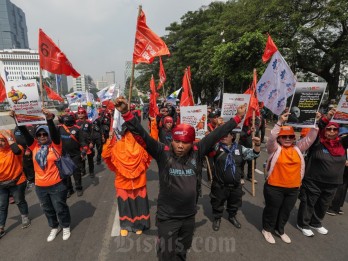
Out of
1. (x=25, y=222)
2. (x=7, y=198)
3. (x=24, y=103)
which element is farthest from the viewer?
(x=25, y=222)

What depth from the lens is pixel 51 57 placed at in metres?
3.91

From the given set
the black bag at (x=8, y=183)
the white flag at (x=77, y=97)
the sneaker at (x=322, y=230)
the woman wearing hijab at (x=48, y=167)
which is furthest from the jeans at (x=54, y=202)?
the white flag at (x=77, y=97)

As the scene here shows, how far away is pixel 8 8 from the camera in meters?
151

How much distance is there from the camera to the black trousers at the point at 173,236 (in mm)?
2381

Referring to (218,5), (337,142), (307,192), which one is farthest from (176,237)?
(218,5)

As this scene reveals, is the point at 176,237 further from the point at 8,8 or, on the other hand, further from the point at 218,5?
the point at 8,8

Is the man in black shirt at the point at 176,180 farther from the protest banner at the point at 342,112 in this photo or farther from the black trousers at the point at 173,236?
the protest banner at the point at 342,112

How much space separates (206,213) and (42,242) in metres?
2.84

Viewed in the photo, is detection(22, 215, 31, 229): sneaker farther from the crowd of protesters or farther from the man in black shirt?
the man in black shirt

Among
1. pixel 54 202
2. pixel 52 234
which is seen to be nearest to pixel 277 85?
pixel 54 202

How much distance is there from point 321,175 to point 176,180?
256 centimetres

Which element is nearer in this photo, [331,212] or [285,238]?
[285,238]

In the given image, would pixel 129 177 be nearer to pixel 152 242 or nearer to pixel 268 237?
pixel 152 242

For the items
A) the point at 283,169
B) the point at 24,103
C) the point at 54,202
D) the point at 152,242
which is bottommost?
the point at 152,242
